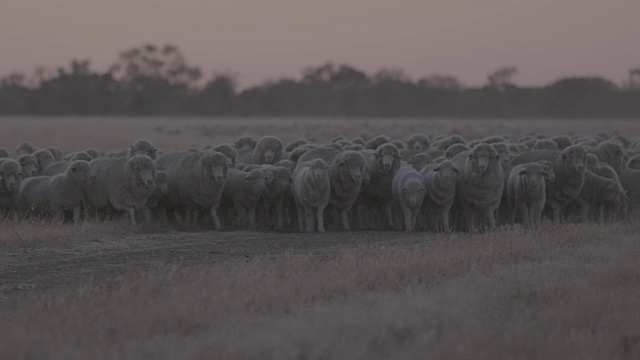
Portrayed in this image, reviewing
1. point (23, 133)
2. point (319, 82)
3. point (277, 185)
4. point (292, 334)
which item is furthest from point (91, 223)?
point (319, 82)

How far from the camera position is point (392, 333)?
896cm

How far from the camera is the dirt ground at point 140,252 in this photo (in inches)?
463

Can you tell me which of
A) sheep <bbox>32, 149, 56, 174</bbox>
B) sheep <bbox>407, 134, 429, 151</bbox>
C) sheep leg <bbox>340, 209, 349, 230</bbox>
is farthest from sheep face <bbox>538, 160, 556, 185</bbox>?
sheep <bbox>32, 149, 56, 174</bbox>

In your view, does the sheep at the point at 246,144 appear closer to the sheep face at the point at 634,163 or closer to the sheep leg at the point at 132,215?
the sheep leg at the point at 132,215

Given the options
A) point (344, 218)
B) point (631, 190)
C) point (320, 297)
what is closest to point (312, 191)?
point (344, 218)

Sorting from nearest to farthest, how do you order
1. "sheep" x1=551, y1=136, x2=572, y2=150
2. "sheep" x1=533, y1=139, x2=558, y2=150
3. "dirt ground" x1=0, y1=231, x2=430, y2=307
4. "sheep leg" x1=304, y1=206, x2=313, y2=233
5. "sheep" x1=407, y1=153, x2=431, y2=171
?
"dirt ground" x1=0, y1=231, x2=430, y2=307
"sheep leg" x1=304, y1=206, x2=313, y2=233
"sheep" x1=407, y1=153, x2=431, y2=171
"sheep" x1=533, y1=139, x2=558, y2=150
"sheep" x1=551, y1=136, x2=572, y2=150

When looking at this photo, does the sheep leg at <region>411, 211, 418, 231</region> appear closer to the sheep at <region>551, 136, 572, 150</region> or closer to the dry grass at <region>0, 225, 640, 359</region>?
the dry grass at <region>0, 225, 640, 359</region>

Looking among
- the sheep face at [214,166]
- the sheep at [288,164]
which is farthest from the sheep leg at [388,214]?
the sheep face at [214,166]

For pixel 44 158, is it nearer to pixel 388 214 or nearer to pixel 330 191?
pixel 330 191

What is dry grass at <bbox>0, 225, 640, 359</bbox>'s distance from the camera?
27.8ft

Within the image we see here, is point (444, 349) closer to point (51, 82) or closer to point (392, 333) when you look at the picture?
point (392, 333)

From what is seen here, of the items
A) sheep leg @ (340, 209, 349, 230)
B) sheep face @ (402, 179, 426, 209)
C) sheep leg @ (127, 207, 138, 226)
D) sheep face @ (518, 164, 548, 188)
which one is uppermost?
sheep face @ (518, 164, 548, 188)

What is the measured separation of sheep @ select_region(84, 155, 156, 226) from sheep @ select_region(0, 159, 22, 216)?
1.13 m

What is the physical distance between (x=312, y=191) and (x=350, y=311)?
793 centimetres
